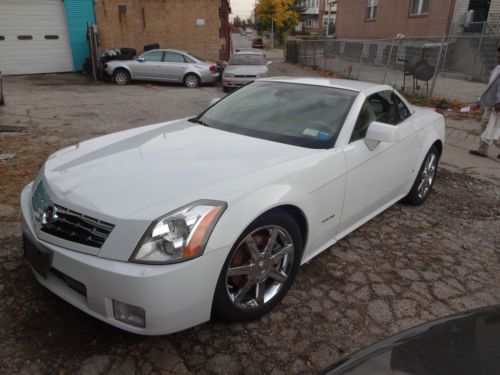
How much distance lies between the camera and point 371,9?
22.9 meters

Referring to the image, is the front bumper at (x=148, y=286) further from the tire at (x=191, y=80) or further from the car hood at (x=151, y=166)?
the tire at (x=191, y=80)

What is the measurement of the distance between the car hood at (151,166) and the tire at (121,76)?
12.9 meters

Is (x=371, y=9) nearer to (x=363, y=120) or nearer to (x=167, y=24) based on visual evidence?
(x=167, y=24)

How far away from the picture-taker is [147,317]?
6.70 ft

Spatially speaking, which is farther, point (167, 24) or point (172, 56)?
point (167, 24)

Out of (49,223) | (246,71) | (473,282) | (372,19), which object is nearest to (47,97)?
(246,71)

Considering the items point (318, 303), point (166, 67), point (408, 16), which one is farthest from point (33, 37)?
point (318, 303)

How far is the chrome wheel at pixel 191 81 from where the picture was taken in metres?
15.0

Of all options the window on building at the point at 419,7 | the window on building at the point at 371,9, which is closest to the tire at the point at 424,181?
the window on building at the point at 419,7

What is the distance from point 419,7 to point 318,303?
19.3 metres

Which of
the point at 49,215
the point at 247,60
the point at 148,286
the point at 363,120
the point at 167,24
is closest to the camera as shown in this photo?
the point at 148,286

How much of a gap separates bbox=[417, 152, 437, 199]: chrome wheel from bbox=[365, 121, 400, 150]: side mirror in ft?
5.11

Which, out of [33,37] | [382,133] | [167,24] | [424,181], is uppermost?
[167,24]

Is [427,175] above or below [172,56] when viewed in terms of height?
below
